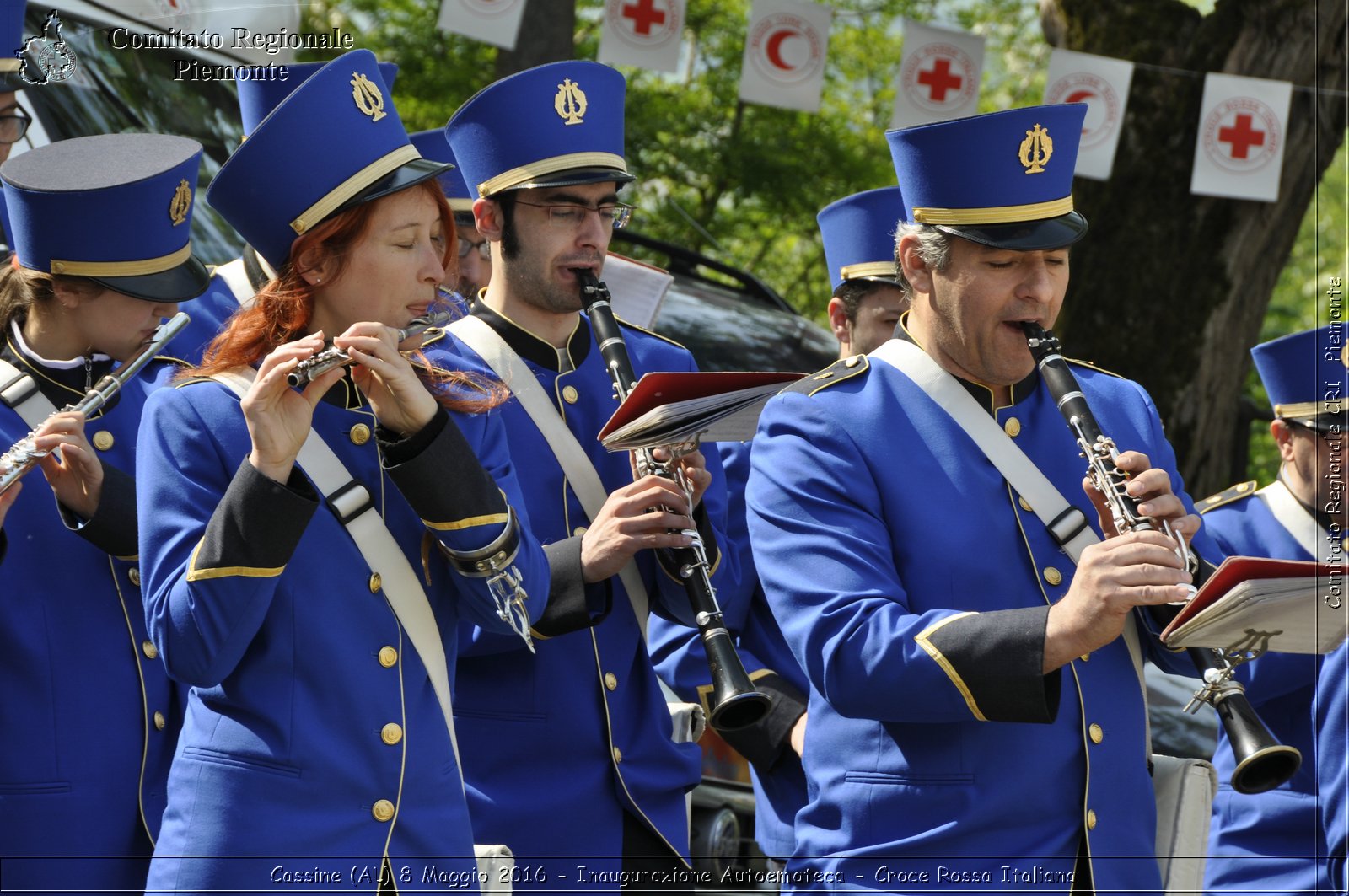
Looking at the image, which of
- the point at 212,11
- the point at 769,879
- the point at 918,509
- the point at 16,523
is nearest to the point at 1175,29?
the point at 212,11

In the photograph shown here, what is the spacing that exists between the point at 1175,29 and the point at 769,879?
615 cm

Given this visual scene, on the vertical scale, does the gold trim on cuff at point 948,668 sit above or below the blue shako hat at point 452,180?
below

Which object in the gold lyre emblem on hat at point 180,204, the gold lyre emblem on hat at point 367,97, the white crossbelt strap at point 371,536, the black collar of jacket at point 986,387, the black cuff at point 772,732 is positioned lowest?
the black cuff at point 772,732

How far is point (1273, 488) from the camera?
492cm

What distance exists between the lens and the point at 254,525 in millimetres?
2871

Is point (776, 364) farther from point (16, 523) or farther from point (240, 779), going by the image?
point (240, 779)

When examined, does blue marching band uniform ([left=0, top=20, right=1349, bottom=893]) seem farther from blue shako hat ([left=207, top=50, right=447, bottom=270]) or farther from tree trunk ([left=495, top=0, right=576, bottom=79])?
tree trunk ([left=495, top=0, right=576, bottom=79])

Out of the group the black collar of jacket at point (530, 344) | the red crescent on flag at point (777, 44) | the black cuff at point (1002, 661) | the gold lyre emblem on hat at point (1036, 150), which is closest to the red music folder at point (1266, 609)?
the black cuff at point (1002, 661)

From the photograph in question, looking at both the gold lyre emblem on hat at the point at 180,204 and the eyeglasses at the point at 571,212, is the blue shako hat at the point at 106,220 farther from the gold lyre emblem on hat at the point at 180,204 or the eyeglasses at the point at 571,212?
the eyeglasses at the point at 571,212

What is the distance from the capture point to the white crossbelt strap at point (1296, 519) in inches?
188

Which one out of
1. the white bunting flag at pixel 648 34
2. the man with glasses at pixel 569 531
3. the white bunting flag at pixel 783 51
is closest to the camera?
the man with glasses at pixel 569 531

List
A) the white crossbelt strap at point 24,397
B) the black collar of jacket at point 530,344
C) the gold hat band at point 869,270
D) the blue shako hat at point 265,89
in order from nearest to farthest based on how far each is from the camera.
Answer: the white crossbelt strap at point 24,397, the black collar of jacket at point 530,344, the blue shako hat at point 265,89, the gold hat band at point 869,270

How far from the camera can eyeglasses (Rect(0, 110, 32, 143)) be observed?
4625mm

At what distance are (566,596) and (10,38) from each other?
2347mm
